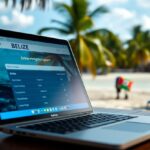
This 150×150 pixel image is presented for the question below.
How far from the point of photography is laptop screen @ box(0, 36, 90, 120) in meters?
0.75

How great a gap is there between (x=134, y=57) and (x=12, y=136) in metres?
28.9

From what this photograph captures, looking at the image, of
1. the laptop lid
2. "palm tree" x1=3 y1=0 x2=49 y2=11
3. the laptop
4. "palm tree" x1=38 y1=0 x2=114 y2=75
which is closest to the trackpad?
the laptop

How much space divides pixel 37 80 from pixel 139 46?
28725 mm

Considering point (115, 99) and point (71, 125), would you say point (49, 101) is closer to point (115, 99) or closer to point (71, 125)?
point (71, 125)

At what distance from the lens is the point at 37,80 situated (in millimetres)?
812

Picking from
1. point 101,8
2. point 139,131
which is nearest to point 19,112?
point 139,131

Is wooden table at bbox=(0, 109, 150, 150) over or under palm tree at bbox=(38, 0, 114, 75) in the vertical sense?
under

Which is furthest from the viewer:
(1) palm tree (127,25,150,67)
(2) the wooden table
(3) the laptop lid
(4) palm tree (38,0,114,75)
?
(1) palm tree (127,25,150,67)

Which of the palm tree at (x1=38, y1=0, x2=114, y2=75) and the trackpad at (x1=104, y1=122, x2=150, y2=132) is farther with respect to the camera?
the palm tree at (x1=38, y1=0, x2=114, y2=75)

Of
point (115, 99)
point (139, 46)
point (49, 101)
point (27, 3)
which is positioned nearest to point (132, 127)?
point (49, 101)

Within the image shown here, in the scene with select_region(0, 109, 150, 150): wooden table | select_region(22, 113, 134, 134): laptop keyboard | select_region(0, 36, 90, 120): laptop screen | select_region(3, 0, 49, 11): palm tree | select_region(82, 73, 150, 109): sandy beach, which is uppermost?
select_region(3, 0, 49, 11): palm tree

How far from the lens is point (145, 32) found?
30.1m

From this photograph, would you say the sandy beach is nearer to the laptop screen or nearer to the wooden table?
the laptop screen

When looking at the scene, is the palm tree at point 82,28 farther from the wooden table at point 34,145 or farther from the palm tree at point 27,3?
the wooden table at point 34,145
